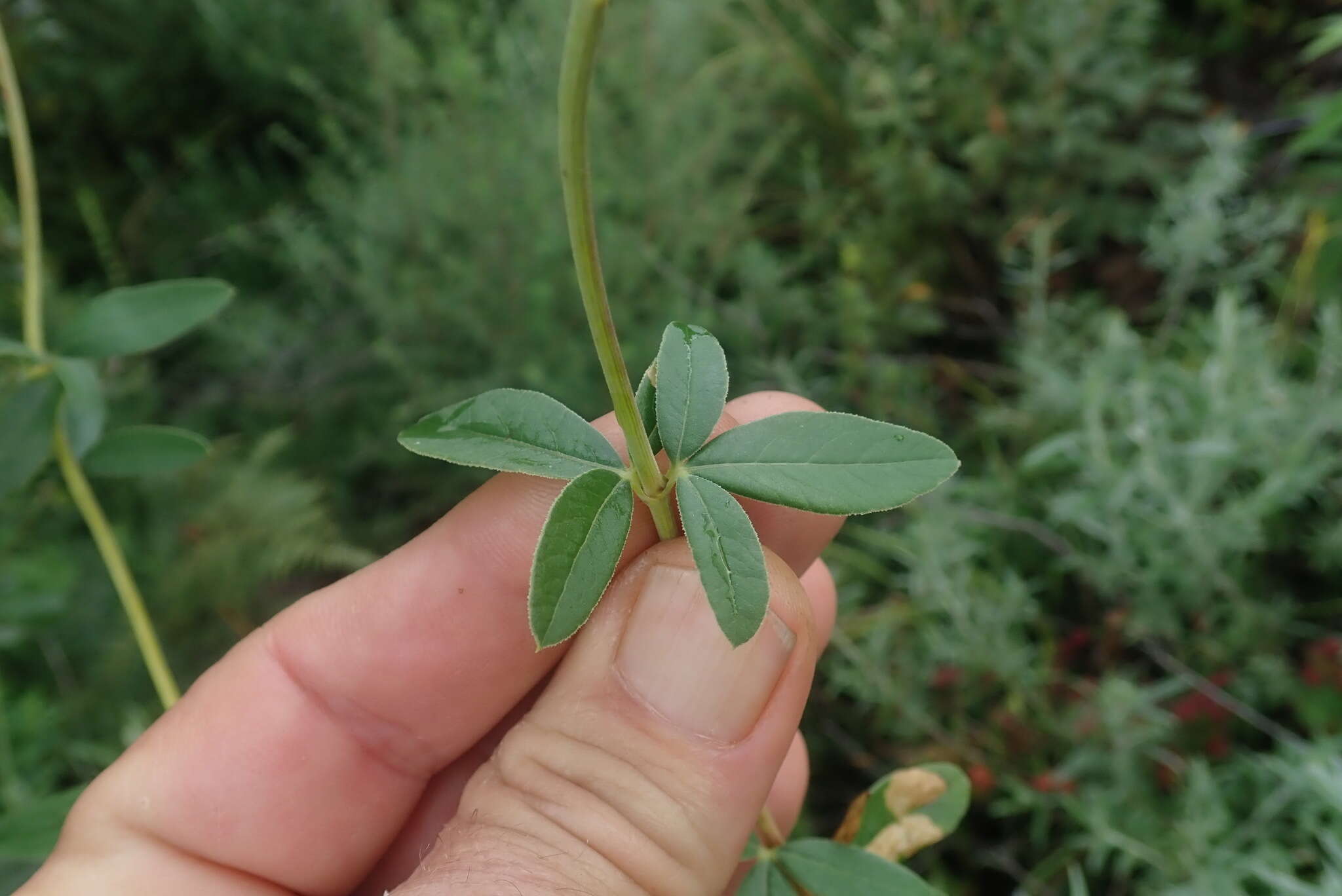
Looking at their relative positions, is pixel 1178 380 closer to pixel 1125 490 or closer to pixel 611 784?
pixel 1125 490

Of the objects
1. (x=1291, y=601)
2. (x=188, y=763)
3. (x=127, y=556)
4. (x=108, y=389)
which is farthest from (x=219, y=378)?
(x=1291, y=601)

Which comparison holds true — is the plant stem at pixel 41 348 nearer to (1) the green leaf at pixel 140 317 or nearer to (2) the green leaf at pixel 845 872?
(1) the green leaf at pixel 140 317

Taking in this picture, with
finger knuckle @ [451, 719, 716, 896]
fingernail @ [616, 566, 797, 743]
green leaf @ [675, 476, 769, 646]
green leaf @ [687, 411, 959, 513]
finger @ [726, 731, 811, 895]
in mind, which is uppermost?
green leaf @ [687, 411, 959, 513]

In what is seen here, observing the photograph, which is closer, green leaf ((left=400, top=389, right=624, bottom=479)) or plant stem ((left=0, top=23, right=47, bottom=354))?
green leaf ((left=400, top=389, right=624, bottom=479))

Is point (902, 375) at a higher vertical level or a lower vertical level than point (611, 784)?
lower

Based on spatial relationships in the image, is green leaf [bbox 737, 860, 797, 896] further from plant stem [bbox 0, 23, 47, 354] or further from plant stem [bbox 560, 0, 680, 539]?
plant stem [bbox 0, 23, 47, 354]

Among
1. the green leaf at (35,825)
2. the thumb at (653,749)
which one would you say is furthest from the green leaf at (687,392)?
the green leaf at (35,825)

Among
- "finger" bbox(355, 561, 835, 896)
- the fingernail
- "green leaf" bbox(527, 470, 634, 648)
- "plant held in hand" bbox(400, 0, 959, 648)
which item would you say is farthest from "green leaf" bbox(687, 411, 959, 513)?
"finger" bbox(355, 561, 835, 896)
